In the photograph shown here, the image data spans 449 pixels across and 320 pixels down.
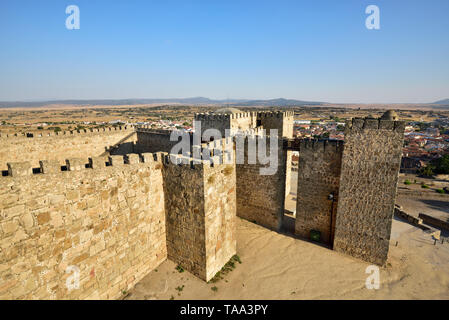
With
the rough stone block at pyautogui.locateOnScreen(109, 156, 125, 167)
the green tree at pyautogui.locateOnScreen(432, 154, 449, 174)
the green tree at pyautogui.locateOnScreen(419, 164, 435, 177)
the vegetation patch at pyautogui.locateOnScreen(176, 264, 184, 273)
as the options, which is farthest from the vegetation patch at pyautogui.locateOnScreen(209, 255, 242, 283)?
the green tree at pyautogui.locateOnScreen(432, 154, 449, 174)

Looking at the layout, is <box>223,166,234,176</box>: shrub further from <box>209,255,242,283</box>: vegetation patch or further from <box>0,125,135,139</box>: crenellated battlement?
<box>0,125,135,139</box>: crenellated battlement

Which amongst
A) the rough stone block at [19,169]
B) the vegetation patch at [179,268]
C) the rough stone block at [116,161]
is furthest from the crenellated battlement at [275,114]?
the rough stone block at [19,169]

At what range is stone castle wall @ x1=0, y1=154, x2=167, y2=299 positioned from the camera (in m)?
5.84

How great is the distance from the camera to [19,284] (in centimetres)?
601

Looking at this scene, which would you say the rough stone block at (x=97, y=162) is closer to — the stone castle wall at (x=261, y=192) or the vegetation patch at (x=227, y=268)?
the vegetation patch at (x=227, y=268)

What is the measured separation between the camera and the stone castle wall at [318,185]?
11.6 metres

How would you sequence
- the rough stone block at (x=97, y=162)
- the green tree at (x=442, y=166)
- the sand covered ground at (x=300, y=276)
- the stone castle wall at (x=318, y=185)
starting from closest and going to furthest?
the rough stone block at (x=97, y=162) < the sand covered ground at (x=300, y=276) < the stone castle wall at (x=318, y=185) < the green tree at (x=442, y=166)

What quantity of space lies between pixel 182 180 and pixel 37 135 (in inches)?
365

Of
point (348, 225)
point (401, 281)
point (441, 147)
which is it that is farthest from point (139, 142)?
point (441, 147)

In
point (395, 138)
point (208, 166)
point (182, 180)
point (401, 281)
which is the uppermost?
point (395, 138)

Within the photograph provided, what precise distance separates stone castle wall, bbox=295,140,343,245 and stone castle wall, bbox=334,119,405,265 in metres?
0.62

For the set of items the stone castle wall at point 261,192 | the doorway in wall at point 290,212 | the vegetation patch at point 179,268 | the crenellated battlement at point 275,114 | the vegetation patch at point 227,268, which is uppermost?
the crenellated battlement at point 275,114

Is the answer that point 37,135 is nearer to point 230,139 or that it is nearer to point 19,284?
point 19,284

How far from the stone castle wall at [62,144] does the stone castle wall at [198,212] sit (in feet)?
12.5
